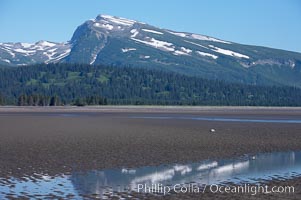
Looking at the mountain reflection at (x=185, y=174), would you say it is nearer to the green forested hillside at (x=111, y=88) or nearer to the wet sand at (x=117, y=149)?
the wet sand at (x=117, y=149)

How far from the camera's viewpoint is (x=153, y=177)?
19938 mm

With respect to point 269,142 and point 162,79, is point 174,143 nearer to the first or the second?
point 269,142

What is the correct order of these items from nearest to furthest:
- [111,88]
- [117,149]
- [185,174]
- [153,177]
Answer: [153,177]
[185,174]
[117,149]
[111,88]

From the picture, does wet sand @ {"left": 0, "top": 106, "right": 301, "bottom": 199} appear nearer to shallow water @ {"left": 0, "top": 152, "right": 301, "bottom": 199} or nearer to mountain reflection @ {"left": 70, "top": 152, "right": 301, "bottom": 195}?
shallow water @ {"left": 0, "top": 152, "right": 301, "bottom": 199}

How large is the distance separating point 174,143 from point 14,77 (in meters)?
171

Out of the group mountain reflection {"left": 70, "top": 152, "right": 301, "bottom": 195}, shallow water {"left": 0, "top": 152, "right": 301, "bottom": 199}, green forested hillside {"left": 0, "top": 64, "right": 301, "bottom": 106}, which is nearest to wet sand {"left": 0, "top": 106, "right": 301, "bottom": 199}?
shallow water {"left": 0, "top": 152, "right": 301, "bottom": 199}

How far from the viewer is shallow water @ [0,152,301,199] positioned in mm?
17234

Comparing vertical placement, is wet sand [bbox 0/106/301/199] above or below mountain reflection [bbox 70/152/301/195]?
above

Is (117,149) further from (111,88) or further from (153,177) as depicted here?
(111,88)

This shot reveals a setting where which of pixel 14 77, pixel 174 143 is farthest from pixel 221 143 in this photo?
pixel 14 77

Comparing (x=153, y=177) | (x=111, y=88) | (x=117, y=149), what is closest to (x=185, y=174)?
(x=153, y=177)

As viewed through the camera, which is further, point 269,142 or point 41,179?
point 269,142

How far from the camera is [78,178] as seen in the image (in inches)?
764

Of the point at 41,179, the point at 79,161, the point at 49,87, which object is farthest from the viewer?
the point at 49,87
